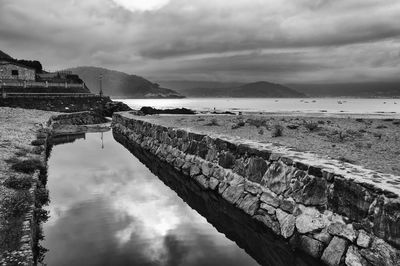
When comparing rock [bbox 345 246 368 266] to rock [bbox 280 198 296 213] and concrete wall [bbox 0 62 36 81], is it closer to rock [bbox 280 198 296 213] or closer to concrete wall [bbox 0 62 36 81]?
rock [bbox 280 198 296 213]

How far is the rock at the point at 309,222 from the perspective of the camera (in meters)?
9.38

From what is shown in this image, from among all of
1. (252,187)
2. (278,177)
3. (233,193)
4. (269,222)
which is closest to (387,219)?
(278,177)

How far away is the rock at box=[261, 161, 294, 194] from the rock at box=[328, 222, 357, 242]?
2513 millimetres

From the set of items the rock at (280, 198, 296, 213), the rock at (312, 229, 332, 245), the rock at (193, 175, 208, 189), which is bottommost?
the rock at (193, 175, 208, 189)

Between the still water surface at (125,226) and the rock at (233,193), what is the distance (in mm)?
1545

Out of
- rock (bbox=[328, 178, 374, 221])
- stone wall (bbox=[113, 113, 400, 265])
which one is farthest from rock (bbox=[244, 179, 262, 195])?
rock (bbox=[328, 178, 374, 221])

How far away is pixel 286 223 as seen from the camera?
10.7m

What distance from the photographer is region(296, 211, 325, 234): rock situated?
9.38 meters

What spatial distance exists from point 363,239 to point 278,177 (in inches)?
167

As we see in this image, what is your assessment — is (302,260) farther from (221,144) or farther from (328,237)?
(221,144)

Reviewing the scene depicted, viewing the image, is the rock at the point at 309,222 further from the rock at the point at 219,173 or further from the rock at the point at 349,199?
the rock at the point at 219,173

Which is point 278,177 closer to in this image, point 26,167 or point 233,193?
point 233,193

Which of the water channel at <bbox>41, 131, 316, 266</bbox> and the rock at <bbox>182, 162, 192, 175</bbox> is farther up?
the rock at <bbox>182, 162, 192, 175</bbox>

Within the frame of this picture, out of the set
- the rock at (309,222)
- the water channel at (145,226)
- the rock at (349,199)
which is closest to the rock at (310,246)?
the rock at (309,222)
